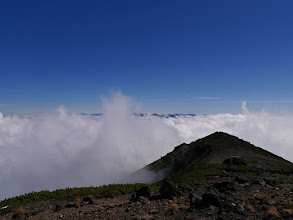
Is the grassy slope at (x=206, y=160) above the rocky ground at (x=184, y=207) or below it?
above

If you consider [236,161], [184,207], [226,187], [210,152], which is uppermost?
[210,152]

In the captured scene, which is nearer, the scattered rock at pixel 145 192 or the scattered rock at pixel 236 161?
the scattered rock at pixel 145 192

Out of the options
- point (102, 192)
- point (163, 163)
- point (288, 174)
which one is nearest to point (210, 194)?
point (102, 192)

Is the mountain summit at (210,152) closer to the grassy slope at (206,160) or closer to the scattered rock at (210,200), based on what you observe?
the grassy slope at (206,160)

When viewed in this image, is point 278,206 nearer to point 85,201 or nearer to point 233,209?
point 233,209

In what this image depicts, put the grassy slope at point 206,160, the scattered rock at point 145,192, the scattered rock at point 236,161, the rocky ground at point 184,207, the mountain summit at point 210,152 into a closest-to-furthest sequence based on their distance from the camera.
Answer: the rocky ground at point 184,207 < the scattered rock at point 145,192 < the grassy slope at point 206,160 < the scattered rock at point 236,161 < the mountain summit at point 210,152

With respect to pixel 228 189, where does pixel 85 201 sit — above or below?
above

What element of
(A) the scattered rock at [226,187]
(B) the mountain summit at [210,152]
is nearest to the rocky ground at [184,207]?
(A) the scattered rock at [226,187]

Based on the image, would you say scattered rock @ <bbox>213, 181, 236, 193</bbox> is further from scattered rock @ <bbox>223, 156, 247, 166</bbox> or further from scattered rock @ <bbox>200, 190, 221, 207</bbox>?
scattered rock @ <bbox>223, 156, 247, 166</bbox>

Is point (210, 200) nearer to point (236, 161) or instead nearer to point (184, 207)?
point (184, 207)

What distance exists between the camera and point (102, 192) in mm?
26016

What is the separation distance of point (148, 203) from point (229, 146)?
65071 millimetres

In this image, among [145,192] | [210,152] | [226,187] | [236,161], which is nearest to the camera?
[145,192]

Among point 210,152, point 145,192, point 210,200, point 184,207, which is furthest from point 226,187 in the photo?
point 210,152
